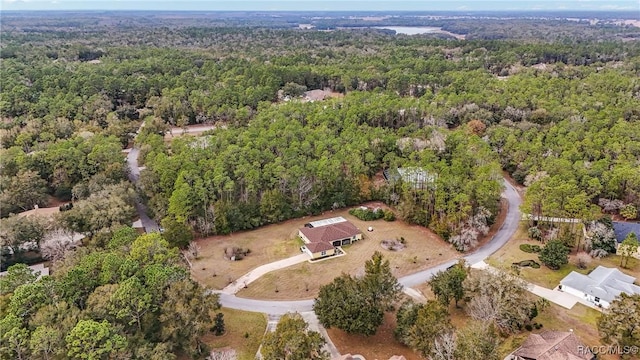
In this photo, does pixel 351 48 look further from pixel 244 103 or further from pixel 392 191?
pixel 392 191

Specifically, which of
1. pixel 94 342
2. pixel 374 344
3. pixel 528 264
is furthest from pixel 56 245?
pixel 528 264

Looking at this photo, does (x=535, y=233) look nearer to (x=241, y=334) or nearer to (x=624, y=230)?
(x=624, y=230)

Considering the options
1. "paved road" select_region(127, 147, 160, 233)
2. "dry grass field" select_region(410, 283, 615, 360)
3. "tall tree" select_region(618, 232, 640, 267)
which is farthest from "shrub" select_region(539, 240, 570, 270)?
"paved road" select_region(127, 147, 160, 233)

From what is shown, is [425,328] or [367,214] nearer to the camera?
[425,328]

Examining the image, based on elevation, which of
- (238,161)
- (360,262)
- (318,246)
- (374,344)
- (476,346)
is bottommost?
(360,262)

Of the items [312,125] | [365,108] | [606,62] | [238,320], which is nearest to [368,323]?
[238,320]

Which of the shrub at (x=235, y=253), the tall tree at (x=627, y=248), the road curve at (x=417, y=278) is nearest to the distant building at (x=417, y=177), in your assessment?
the road curve at (x=417, y=278)
